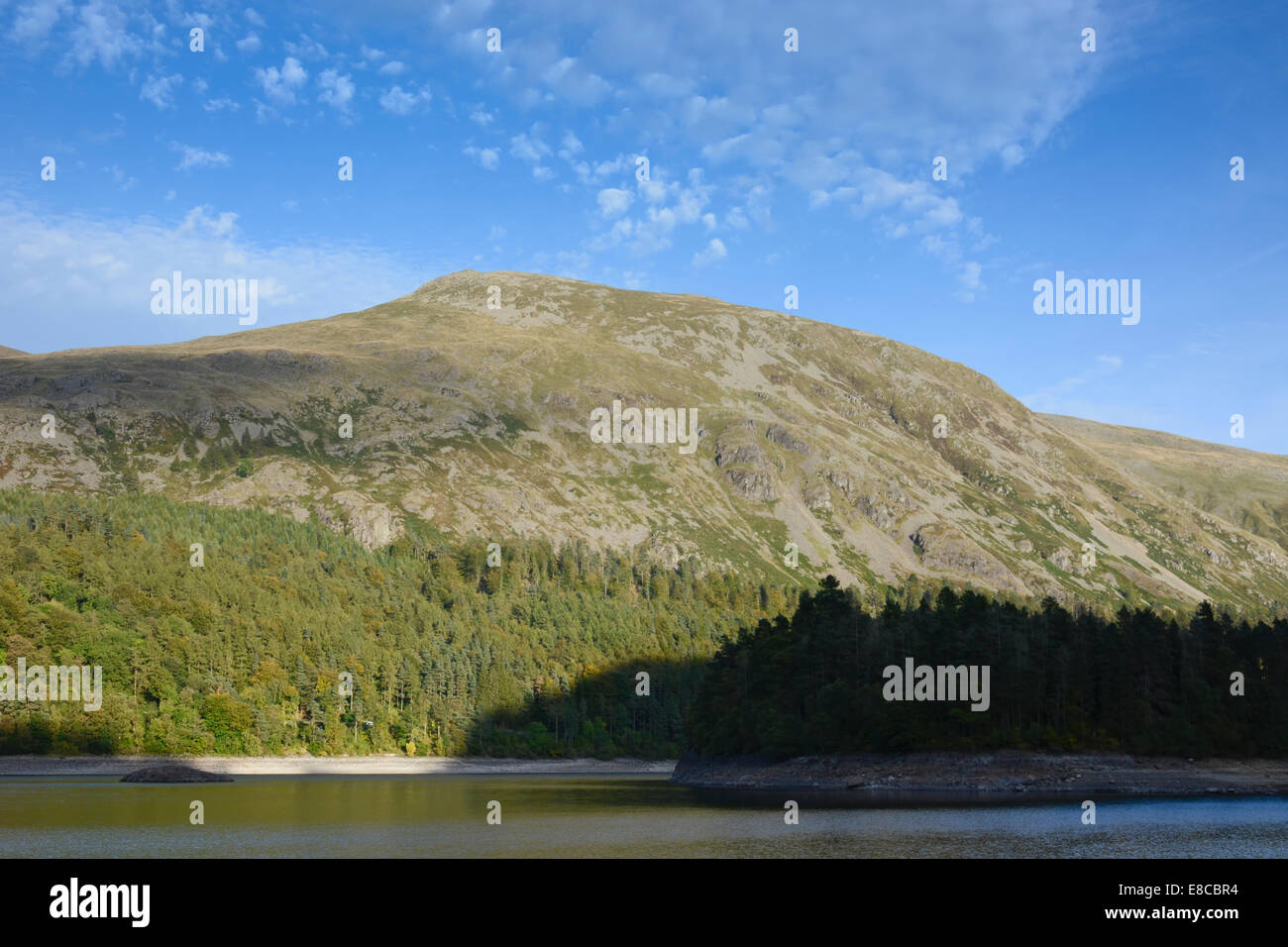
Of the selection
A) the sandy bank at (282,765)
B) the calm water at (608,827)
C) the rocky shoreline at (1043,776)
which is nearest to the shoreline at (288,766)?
the sandy bank at (282,765)

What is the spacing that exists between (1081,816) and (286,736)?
14511 cm

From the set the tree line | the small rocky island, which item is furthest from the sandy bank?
the tree line

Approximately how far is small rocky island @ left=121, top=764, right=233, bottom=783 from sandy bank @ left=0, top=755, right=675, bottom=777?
1671cm

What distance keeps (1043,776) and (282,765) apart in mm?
126963

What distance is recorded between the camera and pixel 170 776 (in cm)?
14200

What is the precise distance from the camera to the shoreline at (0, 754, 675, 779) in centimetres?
15662

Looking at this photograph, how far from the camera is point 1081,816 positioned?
8338 cm

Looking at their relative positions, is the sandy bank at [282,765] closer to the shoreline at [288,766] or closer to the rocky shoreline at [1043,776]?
the shoreline at [288,766]

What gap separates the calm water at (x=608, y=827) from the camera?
213 ft

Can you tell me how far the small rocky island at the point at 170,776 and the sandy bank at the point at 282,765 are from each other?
16.7 meters

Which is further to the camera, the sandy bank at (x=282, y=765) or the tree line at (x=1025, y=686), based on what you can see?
the sandy bank at (x=282, y=765)
